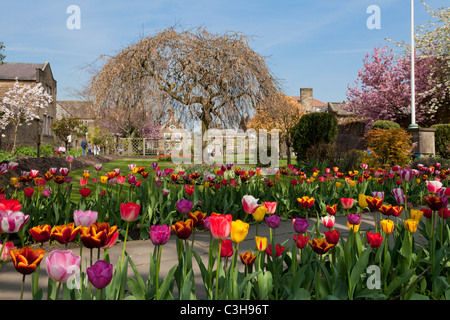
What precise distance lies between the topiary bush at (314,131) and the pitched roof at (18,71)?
27.7 meters

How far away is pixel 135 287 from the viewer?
1825 millimetres

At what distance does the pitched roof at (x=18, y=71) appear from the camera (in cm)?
3181

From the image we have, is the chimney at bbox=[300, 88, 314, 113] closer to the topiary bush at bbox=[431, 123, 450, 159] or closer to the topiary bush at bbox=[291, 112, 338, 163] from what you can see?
the topiary bush at bbox=[431, 123, 450, 159]

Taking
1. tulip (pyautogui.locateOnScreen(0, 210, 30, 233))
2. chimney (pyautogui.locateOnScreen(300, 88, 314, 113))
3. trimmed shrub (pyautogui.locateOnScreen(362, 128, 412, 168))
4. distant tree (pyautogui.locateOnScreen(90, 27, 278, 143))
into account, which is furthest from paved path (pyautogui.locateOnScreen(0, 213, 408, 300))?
chimney (pyautogui.locateOnScreen(300, 88, 314, 113))

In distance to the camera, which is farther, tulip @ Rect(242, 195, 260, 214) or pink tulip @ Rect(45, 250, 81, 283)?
tulip @ Rect(242, 195, 260, 214)

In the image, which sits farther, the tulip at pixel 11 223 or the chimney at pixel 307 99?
the chimney at pixel 307 99

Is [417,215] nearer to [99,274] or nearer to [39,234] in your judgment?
[99,274]

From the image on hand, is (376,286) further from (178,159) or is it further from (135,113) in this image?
(178,159)

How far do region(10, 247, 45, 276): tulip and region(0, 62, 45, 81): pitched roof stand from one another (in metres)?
35.3

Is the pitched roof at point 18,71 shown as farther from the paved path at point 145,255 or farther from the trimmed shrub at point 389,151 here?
the paved path at point 145,255

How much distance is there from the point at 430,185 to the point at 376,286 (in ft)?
4.27

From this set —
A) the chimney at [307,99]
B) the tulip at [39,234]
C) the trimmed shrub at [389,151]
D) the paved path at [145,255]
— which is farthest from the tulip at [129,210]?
the chimney at [307,99]

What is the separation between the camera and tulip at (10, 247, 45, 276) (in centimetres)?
134
